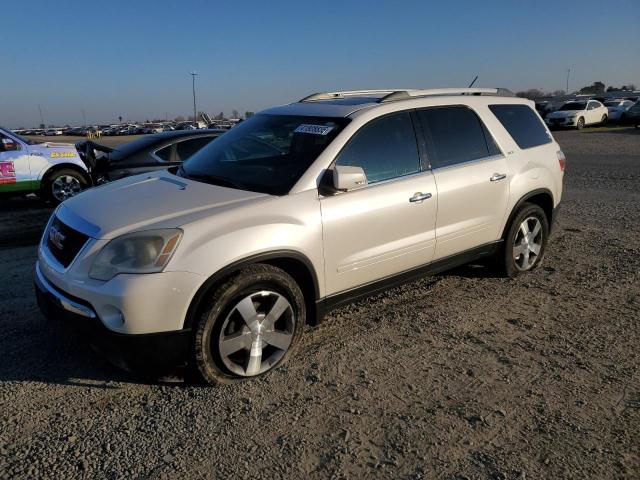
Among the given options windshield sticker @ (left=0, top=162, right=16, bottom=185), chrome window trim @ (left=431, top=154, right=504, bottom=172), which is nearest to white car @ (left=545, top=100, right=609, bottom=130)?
chrome window trim @ (left=431, top=154, right=504, bottom=172)

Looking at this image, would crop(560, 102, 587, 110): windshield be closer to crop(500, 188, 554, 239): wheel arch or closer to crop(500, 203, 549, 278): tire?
crop(500, 188, 554, 239): wheel arch

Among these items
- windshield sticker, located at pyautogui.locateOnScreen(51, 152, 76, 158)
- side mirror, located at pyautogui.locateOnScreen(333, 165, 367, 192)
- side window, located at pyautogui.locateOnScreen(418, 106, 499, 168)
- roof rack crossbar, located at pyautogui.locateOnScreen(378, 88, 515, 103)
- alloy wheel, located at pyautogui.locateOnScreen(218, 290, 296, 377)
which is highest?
roof rack crossbar, located at pyautogui.locateOnScreen(378, 88, 515, 103)

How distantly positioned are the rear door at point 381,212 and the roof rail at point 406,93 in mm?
265

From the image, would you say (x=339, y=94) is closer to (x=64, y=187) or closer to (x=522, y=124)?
(x=522, y=124)

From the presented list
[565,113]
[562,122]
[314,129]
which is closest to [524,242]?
[314,129]

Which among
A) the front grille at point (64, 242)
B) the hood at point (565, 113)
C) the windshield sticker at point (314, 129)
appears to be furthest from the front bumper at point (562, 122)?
the front grille at point (64, 242)

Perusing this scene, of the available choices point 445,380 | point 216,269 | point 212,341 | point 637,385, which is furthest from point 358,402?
point 637,385

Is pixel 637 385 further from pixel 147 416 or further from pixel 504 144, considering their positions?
pixel 147 416

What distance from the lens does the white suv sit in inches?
117

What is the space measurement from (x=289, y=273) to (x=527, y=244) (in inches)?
111

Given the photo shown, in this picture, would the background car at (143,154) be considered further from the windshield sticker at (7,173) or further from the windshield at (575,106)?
the windshield at (575,106)

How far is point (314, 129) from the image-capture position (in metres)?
3.94

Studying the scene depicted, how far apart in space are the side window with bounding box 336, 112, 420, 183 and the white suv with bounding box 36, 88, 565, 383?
11mm

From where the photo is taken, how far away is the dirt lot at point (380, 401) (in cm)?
258
